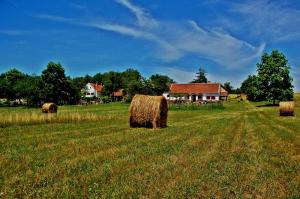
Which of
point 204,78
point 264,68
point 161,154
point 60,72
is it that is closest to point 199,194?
Answer: point 161,154

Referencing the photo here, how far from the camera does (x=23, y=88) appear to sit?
87.2 meters

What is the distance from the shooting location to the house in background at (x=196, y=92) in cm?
9518

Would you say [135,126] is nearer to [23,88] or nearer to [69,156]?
[69,156]

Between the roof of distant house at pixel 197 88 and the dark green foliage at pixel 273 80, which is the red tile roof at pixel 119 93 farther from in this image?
the dark green foliage at pixel 273 80

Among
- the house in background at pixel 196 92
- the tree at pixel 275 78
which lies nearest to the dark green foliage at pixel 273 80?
the tree at pixel 275 78

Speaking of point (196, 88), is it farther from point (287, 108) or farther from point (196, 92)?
point (287, 108)

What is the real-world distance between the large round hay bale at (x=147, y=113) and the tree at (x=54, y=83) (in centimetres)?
6098

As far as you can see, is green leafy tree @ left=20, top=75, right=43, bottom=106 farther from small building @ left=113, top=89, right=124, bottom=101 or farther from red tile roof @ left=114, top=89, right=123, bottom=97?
red tile roof @ left=114, top=89, right=123, bottom=97

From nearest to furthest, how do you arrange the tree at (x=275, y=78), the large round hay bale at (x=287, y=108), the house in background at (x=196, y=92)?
the large round hay bale at (x=287, y=108) → the tree at (x=275, y=78) → the house in background at (x=196, y=92)

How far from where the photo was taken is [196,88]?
98.2 meters

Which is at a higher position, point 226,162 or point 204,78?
point 204,78

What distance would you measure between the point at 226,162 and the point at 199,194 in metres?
3.34

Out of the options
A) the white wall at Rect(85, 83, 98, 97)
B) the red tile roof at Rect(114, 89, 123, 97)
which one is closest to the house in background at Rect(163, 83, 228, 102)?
the red tile roof at Rect(114, 89, 123, 97)

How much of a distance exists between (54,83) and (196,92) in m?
36.3
